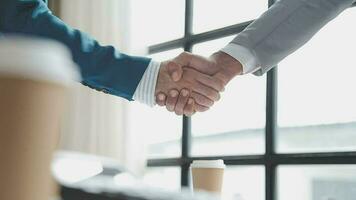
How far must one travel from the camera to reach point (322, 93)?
7.68 feet

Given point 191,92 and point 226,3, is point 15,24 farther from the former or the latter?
point 226,3

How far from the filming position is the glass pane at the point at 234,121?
261 cm

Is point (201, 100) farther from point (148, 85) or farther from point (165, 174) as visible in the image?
point (165, 174)

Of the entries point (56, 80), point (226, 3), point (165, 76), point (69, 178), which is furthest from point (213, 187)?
point (226, 3)

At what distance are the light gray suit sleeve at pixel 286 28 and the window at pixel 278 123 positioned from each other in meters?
0.54

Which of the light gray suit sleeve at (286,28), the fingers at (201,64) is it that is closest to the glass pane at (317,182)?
the light gray suit sleeve at (286,28)

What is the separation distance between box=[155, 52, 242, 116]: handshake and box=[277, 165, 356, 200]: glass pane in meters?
0.71

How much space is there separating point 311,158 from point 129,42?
1397mm

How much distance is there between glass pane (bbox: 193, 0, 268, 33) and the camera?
2.72 metres

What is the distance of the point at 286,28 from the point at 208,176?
2.26ft

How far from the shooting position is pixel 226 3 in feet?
9.70

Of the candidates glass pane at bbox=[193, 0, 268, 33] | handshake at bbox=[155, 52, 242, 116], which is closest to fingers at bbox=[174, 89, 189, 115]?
handshake at bbox=[155, 52, 242, 116]

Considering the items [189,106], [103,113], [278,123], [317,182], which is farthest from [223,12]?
[189,106]

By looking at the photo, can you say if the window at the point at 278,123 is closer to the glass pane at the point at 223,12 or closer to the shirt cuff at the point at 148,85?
the glass pane at the point at 223,12
